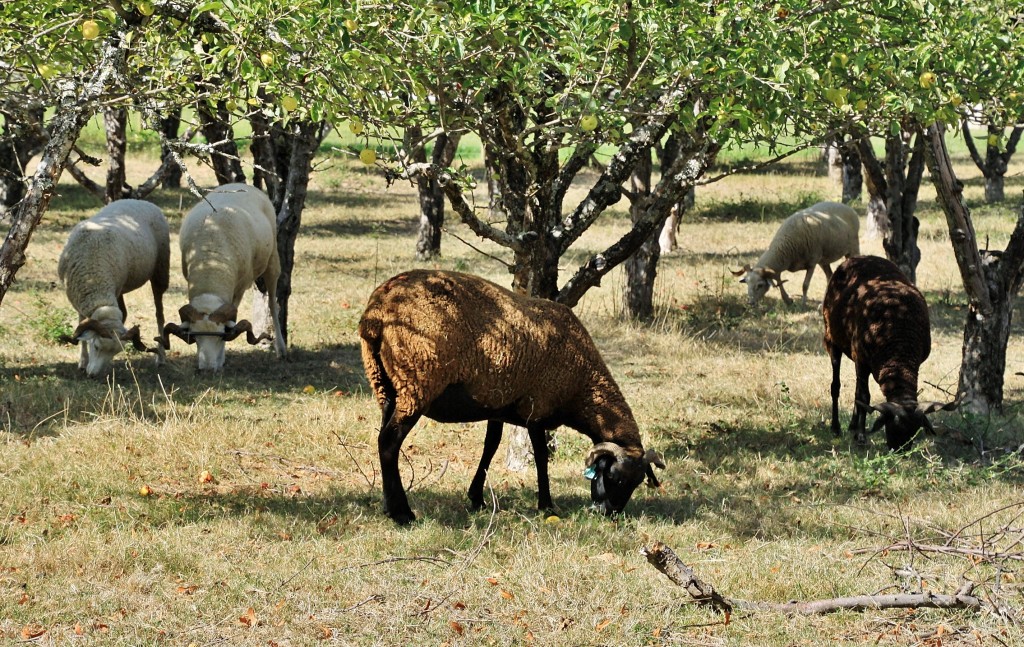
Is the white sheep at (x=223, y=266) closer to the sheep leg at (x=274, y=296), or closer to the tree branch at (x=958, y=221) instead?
the sheep leg at (x=274, y=296)

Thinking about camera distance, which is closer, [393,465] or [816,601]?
[816,601]

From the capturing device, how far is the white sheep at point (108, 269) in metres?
11.5

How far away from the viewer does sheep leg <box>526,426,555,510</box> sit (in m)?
7.84

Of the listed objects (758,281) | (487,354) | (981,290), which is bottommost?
(758,281)

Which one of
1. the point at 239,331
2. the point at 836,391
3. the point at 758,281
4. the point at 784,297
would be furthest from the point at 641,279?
the point at 239,331

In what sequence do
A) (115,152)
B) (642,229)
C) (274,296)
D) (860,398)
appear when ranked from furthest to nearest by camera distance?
1. (274,296)
2. (115,152)
3. (860,398)
4. (642,229)

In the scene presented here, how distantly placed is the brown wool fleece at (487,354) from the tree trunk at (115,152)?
639 centimetres

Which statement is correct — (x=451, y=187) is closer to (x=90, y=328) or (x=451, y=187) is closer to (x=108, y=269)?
(x=90, y=328)

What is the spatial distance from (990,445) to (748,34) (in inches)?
213

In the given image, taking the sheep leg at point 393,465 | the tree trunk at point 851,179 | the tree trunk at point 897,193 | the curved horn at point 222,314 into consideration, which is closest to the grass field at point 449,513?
the sheep leg at point 393,465

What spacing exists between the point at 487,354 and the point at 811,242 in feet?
42.6

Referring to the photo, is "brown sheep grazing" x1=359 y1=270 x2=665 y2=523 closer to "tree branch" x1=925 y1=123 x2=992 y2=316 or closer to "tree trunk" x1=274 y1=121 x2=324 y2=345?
"tree branch" x1=925 y1=123 x2=992 y2=316

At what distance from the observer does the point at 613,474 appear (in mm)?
7684

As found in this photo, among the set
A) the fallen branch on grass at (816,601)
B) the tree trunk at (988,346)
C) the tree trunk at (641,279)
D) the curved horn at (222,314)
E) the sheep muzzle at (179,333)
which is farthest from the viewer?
the tree trunk at (641,279)
